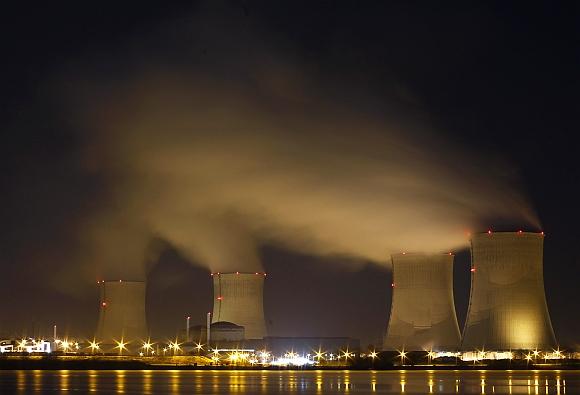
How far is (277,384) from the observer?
4353 cm

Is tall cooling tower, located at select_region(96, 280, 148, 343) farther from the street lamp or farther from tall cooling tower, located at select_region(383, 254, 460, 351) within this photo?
tall cooling tower, located at select_region(383, 254, 460, 351)

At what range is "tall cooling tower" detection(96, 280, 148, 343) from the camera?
73.9 meters

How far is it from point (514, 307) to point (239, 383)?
1949 centimetres

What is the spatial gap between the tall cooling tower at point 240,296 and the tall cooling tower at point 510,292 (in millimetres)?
17197

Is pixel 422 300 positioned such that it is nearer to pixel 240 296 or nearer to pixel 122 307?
pixel 240 296

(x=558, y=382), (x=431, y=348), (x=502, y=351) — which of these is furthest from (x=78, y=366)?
(x=558, y=382)

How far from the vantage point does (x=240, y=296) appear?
71.3m

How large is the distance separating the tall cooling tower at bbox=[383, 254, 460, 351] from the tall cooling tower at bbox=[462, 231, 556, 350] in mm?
2809

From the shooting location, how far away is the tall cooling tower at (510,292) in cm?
5738

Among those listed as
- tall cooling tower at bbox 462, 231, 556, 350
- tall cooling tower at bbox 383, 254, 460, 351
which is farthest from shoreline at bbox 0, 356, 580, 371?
tall cooling tower at bbox 462, 231, 556, 350

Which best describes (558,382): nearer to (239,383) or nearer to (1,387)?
(239,383)

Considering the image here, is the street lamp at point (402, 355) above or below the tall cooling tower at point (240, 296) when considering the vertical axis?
below

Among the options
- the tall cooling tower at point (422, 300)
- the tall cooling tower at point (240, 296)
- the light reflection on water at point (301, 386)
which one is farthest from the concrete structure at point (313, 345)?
the light reflection on water at point (301, 386)

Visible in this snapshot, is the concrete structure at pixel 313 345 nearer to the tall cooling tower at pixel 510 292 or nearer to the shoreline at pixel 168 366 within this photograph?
the shoreline at pixel 168 366
